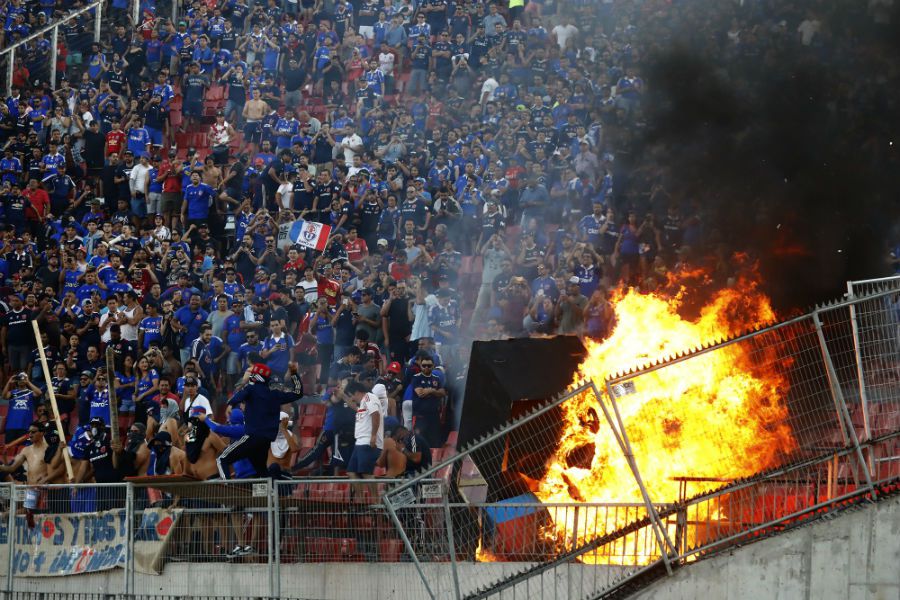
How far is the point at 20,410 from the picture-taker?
16953mm

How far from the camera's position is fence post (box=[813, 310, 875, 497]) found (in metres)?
8.88

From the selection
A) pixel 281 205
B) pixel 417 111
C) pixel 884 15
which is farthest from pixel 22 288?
pixel 884 15

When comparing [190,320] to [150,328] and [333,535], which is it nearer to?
[150,328]

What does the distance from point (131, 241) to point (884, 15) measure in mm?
11517

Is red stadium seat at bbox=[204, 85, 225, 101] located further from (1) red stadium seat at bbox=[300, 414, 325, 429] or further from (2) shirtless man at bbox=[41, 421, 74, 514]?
(2) shirtless man at bbox=[41, 421, 74, 514]

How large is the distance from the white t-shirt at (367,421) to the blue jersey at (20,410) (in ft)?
19.2

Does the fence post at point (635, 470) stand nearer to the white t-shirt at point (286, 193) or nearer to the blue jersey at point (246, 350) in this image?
the blue jersey at point (246, 350)

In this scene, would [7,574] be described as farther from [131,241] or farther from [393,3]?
[393,3]

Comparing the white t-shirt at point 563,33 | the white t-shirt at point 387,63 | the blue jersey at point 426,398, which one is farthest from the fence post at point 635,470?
the white t-shirt at point 387,63

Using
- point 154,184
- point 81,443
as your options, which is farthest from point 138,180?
point 81,443

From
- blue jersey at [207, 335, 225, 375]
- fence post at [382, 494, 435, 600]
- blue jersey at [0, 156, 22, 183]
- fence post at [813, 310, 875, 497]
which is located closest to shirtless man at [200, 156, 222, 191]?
blue jersey at [0, 156, 22, 183]

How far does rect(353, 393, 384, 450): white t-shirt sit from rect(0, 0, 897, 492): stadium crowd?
0.11 ft

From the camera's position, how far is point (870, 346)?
918 cm

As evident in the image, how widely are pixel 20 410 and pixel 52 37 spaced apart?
1046 centimetres
